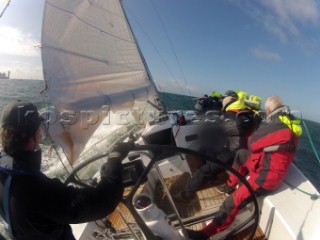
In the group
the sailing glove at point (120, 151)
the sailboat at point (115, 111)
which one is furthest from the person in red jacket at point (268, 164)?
the sailing glove at point (120, 151)

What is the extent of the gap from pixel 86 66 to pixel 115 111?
0.91 m

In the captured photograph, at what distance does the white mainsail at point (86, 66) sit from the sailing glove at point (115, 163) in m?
2.34

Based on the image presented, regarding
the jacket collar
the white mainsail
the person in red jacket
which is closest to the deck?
the person in red jacket

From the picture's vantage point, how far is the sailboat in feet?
7.96

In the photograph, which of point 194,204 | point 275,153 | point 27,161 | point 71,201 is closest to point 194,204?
point 194,204

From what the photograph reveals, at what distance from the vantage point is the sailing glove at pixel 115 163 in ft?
4.24

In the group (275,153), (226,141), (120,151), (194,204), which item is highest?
(120,151)

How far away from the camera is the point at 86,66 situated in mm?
4266

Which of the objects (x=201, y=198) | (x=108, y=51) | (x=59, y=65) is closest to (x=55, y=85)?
(x=59, y=65)

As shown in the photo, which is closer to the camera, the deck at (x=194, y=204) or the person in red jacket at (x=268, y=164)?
the person in red jacket at (x=268, y=164)

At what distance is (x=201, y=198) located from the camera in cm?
342

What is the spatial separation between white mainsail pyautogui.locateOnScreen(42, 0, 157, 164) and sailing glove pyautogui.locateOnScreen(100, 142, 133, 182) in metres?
2.34

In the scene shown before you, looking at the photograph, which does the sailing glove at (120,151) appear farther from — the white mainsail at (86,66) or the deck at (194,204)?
the white mainsail at (86,66)

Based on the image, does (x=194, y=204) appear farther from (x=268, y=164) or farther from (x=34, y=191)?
(x=34, y=191)
